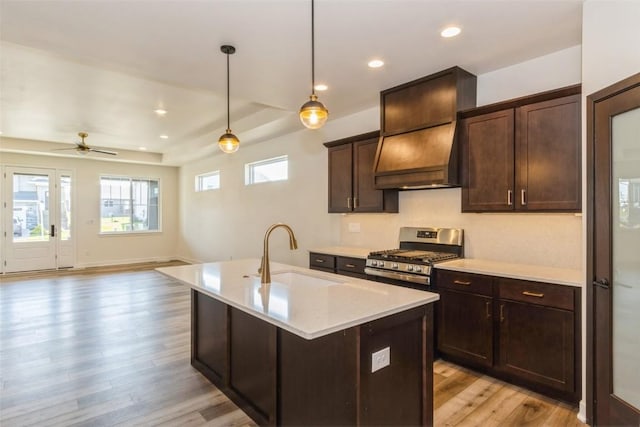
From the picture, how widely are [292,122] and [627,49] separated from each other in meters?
A: 3.90

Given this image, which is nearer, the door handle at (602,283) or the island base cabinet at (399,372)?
the island base cabinet at (399,372)

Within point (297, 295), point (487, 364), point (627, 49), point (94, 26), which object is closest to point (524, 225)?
point (487, 364)

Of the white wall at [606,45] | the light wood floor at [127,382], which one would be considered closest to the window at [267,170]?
the light wood floor at [127,382]

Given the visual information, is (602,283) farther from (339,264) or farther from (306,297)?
(339,264)

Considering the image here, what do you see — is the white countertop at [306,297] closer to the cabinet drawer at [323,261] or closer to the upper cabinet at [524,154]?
the cabinet drawer at [323,261]

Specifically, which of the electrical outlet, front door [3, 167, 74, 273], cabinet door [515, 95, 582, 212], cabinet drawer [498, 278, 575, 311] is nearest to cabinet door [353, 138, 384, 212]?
cabinet door [515, 95, 582, 212]

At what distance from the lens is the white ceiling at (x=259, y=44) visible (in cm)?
233

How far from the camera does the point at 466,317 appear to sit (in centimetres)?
296

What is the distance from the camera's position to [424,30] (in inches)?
102

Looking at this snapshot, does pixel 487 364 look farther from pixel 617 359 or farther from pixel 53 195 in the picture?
pixel 53 195

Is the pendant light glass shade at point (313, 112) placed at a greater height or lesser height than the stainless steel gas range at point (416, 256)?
greater

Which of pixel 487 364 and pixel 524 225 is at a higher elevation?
pixel 524 225

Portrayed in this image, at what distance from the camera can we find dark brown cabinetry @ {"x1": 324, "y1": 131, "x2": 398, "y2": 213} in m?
4.13

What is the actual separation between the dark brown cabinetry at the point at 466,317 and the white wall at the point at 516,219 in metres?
0.60
